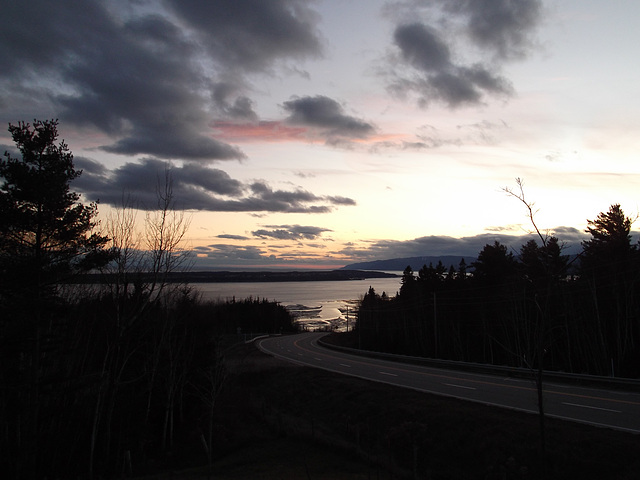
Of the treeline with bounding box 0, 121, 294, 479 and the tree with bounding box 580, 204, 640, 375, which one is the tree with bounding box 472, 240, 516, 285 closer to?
the tree with bounding box 580, 204, 640, 375

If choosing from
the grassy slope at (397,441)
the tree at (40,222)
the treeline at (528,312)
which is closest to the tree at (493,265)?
the treeline at (528,312)

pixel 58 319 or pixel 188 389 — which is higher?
pixel 58 319

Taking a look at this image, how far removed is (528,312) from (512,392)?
19.4 m

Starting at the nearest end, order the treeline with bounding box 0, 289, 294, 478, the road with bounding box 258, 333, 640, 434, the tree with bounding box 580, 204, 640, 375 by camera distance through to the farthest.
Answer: the treeline with bounding box 0, 289, 294, 478
the road with bounding box 258, 333, 640, 434
the tree with bounding box 580, 204, 640, 375

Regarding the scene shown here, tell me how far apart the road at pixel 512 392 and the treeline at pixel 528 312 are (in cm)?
223

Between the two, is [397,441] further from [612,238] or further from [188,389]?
[612,238]

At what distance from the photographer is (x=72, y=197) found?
15203 mm

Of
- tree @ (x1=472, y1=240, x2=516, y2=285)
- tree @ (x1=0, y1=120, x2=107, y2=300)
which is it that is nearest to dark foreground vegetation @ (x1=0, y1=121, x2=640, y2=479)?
tree @ (x1=0, y1=120, x2=107, y2=300)

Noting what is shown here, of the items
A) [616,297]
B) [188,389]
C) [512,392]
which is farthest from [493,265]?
[188,389]

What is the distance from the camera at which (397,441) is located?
16469 mm

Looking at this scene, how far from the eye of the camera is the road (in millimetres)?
15078

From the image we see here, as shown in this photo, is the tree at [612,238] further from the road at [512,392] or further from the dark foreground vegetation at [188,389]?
the road at [512,392]

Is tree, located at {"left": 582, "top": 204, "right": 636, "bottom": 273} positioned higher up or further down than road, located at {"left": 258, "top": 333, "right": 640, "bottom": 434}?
higher up

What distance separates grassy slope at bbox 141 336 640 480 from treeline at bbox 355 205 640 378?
3327 millimetres
